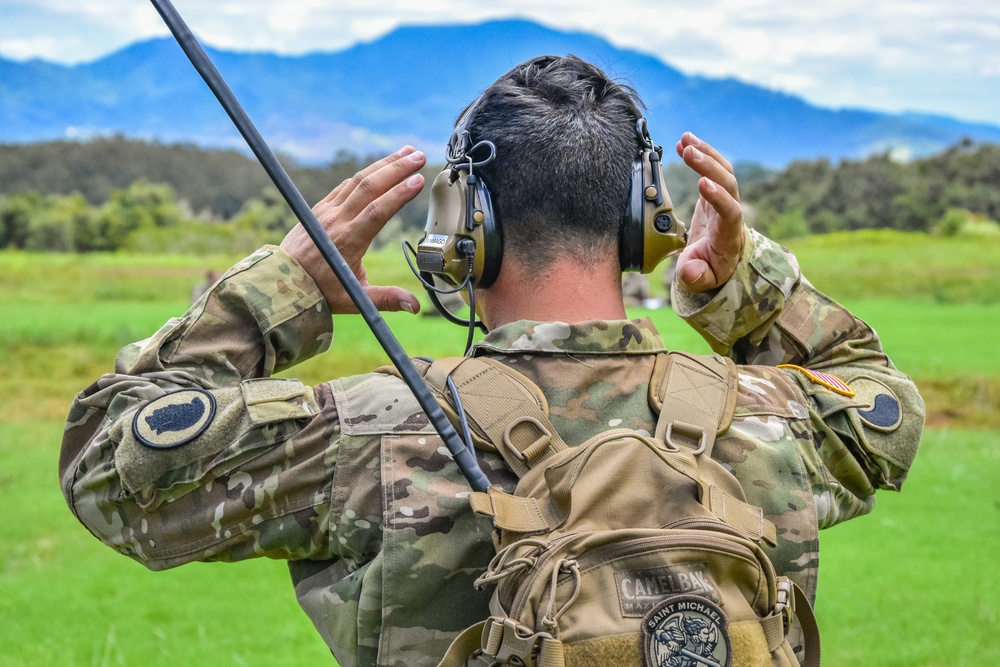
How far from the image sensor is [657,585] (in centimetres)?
160

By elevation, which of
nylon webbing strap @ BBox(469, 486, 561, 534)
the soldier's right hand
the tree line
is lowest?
the tree line

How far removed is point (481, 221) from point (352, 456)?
0.50 metres

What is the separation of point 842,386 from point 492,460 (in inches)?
30.5

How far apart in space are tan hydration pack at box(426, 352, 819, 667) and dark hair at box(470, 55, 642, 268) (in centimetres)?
34

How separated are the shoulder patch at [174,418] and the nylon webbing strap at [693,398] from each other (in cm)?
81

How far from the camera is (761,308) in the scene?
243cm

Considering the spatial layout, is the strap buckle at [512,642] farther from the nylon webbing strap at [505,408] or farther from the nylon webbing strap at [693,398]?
the nylon webbing strap at [693,398]

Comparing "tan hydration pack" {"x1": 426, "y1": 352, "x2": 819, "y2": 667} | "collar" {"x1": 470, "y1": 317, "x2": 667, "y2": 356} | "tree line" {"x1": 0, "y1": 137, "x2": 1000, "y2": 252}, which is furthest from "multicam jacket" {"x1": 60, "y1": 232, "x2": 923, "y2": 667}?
"tree line" {"x1": 0, "y1": 137, "x2": 1000, "y2": 252}

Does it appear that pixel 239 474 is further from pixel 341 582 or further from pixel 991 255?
pixel 991 255

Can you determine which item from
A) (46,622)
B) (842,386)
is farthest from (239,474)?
(46,622)

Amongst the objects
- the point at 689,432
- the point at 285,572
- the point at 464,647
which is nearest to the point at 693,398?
the point at 689,432

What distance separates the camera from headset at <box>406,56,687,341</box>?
201 cm

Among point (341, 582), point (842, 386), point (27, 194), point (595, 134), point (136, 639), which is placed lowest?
point (27, 194)

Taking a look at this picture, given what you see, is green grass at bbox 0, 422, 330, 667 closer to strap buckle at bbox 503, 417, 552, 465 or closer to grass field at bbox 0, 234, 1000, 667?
grass field at bbox 0, 234, 1000, 667
